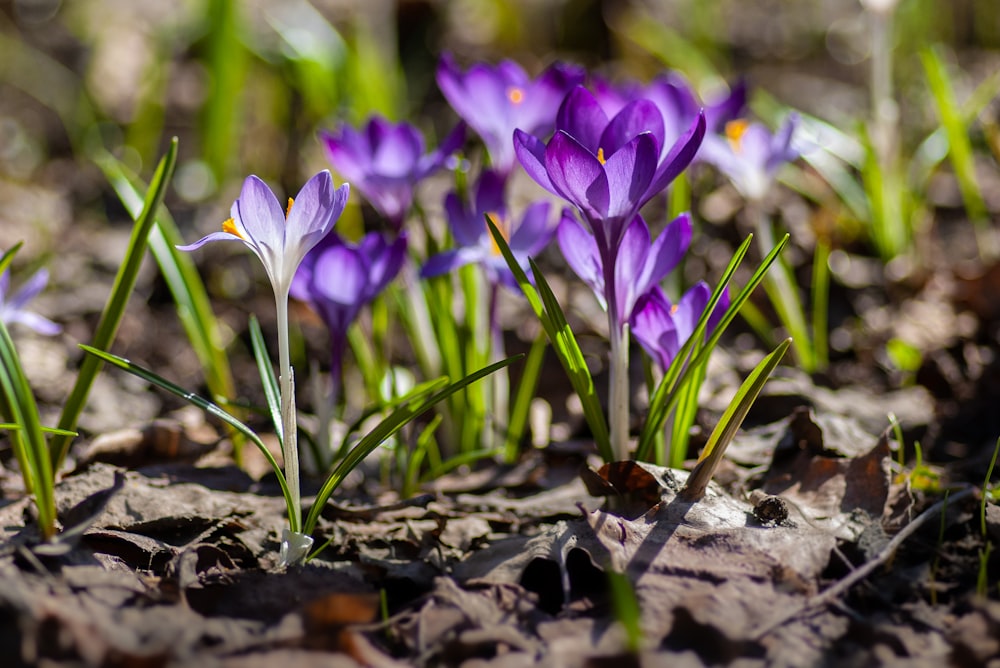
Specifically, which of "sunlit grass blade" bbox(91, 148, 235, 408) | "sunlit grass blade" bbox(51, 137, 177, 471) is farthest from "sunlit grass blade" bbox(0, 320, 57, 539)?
"sunlit grass blade" bbox(91, 148, 235, 408)

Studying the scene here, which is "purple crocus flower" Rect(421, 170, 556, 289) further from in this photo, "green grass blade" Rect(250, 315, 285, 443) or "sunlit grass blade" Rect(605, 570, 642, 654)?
"sunlit grass blade" Rect(605, 570, 642, 654)

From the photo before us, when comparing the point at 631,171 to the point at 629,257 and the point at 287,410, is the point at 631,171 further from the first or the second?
the point at 287,410

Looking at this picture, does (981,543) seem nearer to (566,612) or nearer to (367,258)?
(566,612)

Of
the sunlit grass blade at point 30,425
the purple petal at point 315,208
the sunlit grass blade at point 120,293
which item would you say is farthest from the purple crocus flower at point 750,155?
the sunlit grass blade at point 30,425

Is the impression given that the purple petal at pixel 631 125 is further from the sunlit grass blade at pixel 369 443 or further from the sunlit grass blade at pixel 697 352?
the sunlit grass blade at pixel 369 443

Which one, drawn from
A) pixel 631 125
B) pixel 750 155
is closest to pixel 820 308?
pixel 750 155

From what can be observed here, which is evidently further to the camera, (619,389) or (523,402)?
(523,402)

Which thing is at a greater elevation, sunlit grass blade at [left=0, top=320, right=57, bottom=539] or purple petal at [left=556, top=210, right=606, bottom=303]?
purple petal at [left=556, top=210, right=606, bottom=303]
